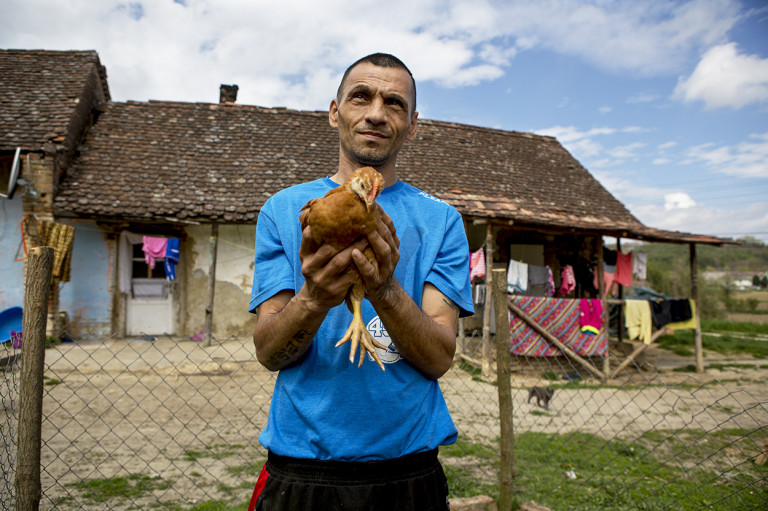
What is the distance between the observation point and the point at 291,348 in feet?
4.56

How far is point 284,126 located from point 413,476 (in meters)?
13.8

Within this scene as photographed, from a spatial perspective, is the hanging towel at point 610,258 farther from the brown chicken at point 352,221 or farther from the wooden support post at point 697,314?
the brown chicken at point 352,221

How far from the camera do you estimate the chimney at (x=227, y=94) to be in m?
15.2

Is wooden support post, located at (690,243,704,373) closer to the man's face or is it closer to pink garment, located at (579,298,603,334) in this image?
pink garment, located at (579,298,603,334)

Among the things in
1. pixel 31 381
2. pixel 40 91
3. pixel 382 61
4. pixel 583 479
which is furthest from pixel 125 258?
pixel 382 61

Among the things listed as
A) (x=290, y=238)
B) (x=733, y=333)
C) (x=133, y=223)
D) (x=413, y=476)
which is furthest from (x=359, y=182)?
(x=733, y=333)

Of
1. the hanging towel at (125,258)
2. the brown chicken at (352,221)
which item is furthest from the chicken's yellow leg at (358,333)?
the hanging towel at (125,258)

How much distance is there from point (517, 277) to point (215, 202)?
7213 millimetres

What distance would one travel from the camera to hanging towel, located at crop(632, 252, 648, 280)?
11672mm

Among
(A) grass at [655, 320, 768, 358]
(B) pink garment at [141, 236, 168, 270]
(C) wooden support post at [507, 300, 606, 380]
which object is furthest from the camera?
(A) grass at [655, 320, 768, 358]

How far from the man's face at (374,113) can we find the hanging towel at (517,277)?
8.77 m

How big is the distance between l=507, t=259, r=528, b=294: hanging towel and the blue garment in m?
7.77

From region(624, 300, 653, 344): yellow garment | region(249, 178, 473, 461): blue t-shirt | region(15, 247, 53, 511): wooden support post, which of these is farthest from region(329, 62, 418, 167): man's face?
region(624, 300, 653, 344): yellow garment

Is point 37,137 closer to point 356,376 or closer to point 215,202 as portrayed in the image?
point 215,202
